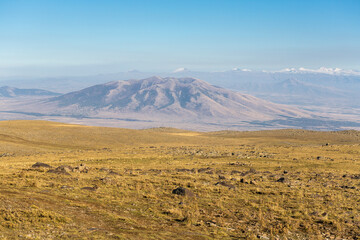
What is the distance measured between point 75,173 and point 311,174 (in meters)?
21.7

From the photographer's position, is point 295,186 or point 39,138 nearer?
point 295,186

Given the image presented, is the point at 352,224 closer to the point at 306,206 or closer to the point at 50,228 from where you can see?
the point at 306,206

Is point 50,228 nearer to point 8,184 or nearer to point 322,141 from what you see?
point 8,184

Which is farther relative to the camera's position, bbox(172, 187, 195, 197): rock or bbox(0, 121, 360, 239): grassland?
bbox(172, 187, 195, 197): rock

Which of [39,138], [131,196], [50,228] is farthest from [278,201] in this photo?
[39,138]

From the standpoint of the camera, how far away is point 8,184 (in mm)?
21969

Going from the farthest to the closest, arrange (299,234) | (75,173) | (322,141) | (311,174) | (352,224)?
(322,141) < (311,174) < (75,173) < (352,224) < (299,234)

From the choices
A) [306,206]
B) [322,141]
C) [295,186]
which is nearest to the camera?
[306,206]

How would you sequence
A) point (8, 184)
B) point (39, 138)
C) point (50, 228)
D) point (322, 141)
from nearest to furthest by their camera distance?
point (50, 228) → point (8, 184) → point (39, 138) → point (322, 141)

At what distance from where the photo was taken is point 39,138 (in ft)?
231

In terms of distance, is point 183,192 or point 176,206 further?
point 183,192

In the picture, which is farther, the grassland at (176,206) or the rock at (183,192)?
the rock at (183,192)

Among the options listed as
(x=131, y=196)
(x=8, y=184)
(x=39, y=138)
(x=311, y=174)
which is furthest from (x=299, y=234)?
(x=39, y=138)

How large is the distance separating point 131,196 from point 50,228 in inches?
300
